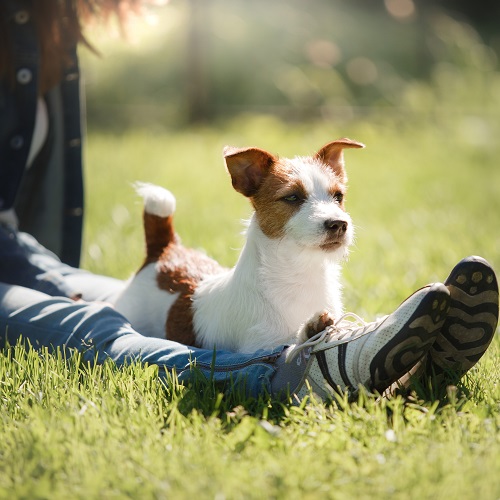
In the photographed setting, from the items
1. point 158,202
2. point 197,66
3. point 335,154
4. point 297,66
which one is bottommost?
point 158,202

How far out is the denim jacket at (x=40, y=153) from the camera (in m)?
3.75

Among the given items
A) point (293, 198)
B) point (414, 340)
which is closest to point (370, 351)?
point (414, 340)

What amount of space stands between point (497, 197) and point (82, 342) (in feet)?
15.4

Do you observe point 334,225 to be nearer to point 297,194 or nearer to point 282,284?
point 297,194

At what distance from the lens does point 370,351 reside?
7.75 feet

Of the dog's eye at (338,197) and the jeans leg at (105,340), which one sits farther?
the dog's eye at (338,197)

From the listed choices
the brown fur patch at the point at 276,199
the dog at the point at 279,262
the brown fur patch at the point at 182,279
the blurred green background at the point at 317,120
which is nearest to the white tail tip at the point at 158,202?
the brown fur patch at the point at 182,279

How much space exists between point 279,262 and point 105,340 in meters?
0.69

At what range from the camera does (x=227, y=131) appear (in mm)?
9734

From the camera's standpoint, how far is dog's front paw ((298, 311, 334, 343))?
254cm

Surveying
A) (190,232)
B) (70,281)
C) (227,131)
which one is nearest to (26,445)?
(70,281)

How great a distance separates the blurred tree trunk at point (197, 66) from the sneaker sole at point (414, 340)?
8492mm

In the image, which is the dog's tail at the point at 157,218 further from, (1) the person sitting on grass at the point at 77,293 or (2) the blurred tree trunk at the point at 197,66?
(2) the blurred tree trunk at the point at 197,66

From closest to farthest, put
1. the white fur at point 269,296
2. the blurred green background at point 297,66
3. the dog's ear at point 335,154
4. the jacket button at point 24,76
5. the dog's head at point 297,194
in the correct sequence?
1. the dog's head at point 297,194
2. the white fur at point 269,296
3. the dog's ear at point 335,154
4. the jacket button at point 24,76
5. the blurred green background at point 297,66
